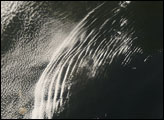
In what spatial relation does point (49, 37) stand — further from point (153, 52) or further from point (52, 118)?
point (153, 52)

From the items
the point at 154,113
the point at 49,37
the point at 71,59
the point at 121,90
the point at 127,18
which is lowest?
the point at 154,113

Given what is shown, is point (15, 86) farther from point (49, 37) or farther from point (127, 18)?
point (127, 18)

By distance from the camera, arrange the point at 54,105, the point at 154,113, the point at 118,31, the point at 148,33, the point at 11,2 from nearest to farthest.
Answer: the point at 11,2, the point at 54,105, the point at 118,31, the point at 148,33, the point at 154,113

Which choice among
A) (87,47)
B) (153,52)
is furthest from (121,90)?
(87,47)

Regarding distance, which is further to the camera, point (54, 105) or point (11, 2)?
point (54, 105)

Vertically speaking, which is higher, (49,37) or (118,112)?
(49,37)

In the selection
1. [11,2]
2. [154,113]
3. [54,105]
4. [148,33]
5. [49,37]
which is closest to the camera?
[11,2]
